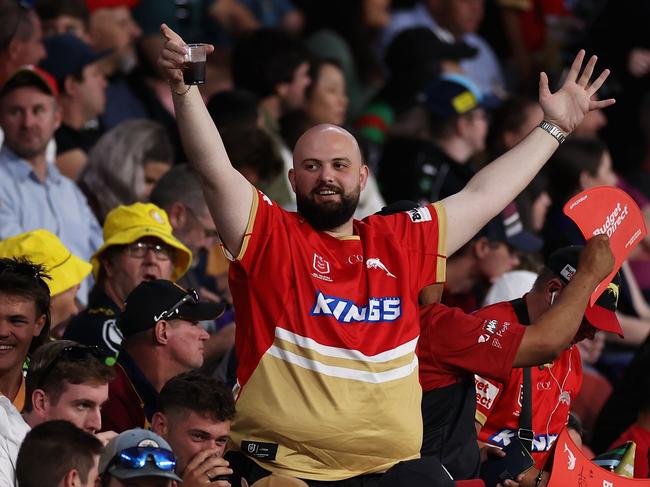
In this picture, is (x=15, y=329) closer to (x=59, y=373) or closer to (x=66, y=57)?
(x=59, y=373)

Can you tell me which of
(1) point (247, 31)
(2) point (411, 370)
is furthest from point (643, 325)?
(2) point (411, 370)

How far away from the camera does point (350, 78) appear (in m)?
12.1

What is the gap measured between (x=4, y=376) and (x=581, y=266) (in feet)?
7.70

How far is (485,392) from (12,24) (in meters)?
4.13

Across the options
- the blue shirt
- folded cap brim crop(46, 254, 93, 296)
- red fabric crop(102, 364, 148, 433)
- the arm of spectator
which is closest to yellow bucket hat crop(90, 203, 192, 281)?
folded cap brim crop(46, 254, 93, 296)

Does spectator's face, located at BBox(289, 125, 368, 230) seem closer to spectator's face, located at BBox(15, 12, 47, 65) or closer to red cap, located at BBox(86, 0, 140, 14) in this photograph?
spectator's face, located at BBox(15, 12, 47, 65)

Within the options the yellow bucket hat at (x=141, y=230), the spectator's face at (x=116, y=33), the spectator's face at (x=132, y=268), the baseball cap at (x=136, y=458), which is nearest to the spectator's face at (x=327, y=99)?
the spectator's face at (x=116, y=33)

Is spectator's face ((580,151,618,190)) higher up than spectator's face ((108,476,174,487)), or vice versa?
spectator's face ((580,151,618,190))

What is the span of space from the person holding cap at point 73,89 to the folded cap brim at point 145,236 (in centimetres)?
175

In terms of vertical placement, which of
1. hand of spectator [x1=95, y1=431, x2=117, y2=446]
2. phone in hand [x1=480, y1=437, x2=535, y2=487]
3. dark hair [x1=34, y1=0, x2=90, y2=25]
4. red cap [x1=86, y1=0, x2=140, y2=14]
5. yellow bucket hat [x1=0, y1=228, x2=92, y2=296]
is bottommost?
phone in hand [x1=480, y1=437, x2=535, y2=487]

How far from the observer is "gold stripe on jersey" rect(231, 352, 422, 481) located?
17.7 ft

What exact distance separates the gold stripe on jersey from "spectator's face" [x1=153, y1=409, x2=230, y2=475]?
0.24 m

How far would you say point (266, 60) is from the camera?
408 inches

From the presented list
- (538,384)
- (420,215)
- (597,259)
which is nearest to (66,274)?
(420,215)
